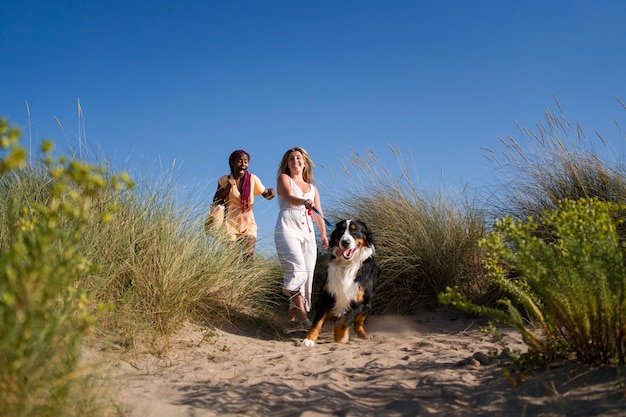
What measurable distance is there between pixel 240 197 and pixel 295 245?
111 cm

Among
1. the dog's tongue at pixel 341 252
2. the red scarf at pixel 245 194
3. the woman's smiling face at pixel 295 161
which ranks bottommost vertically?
the dog's tongue at pixel 341 252

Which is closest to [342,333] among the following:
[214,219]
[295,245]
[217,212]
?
[295,245]

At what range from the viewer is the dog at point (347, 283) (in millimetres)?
5059

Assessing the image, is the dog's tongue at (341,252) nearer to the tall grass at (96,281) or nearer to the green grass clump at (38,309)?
the tall grass at (96,281)

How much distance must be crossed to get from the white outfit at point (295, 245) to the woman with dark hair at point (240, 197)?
0.50 meters

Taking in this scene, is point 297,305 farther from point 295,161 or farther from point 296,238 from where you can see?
→ point 295,161

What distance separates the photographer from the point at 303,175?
6484 millimetres

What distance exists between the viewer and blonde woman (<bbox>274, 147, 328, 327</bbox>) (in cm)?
571

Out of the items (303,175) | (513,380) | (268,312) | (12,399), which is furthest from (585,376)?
(303,175)

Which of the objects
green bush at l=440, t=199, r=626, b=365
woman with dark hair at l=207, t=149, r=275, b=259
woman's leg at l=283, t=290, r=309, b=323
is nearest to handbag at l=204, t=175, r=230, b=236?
woman with dark hair at l=207, t=149, r=275, b=259

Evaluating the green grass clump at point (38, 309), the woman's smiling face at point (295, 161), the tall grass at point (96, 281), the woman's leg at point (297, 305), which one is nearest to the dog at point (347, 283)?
the woman's leg at point (297, 305)

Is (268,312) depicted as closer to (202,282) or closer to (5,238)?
(202,282)

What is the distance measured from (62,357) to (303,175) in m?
4.63

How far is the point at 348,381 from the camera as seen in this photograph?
3.36 metres
